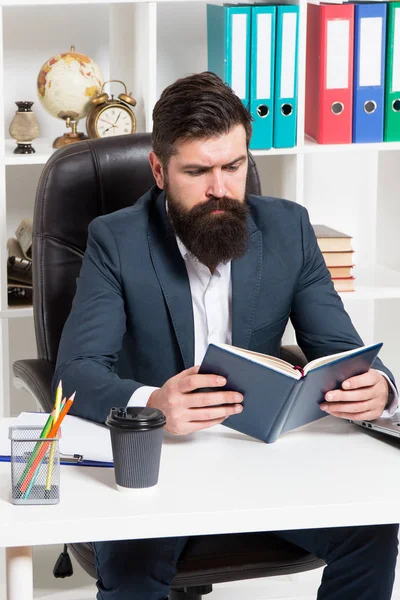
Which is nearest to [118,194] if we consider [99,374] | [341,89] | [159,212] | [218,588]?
[159,212]

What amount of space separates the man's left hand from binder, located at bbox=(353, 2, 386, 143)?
1.26 metres

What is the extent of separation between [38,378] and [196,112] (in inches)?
24.6

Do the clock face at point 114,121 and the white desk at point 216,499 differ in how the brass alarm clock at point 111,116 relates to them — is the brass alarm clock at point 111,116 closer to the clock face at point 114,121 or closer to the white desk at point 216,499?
the clock face at point 114,121

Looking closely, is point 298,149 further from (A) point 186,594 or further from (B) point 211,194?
(A) point 186,594

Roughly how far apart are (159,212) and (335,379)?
0.64 meters

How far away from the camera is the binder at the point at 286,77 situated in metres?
2.59

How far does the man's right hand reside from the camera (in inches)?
59.4

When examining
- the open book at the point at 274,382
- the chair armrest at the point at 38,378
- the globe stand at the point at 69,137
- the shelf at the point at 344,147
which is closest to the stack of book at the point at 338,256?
the shelf at the point at 344,147

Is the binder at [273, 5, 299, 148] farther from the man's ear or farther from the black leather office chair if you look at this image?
the man's ear

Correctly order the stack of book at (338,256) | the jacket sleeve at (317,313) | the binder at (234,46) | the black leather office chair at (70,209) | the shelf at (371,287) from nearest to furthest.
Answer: the jacket sleeve at (317,313) → the black leather office chair at (70,209) → the binder at (234,46) → the shelf at (371,287) → the stack of book at (338,256)

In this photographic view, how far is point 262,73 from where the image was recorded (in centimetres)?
262

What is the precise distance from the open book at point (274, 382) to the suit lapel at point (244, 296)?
0.44 meters

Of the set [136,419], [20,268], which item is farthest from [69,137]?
[136,419]

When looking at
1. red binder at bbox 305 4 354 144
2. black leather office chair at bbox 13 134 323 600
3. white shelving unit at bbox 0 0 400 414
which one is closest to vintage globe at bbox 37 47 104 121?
white shelving unit at bbox 0 0 400 414
